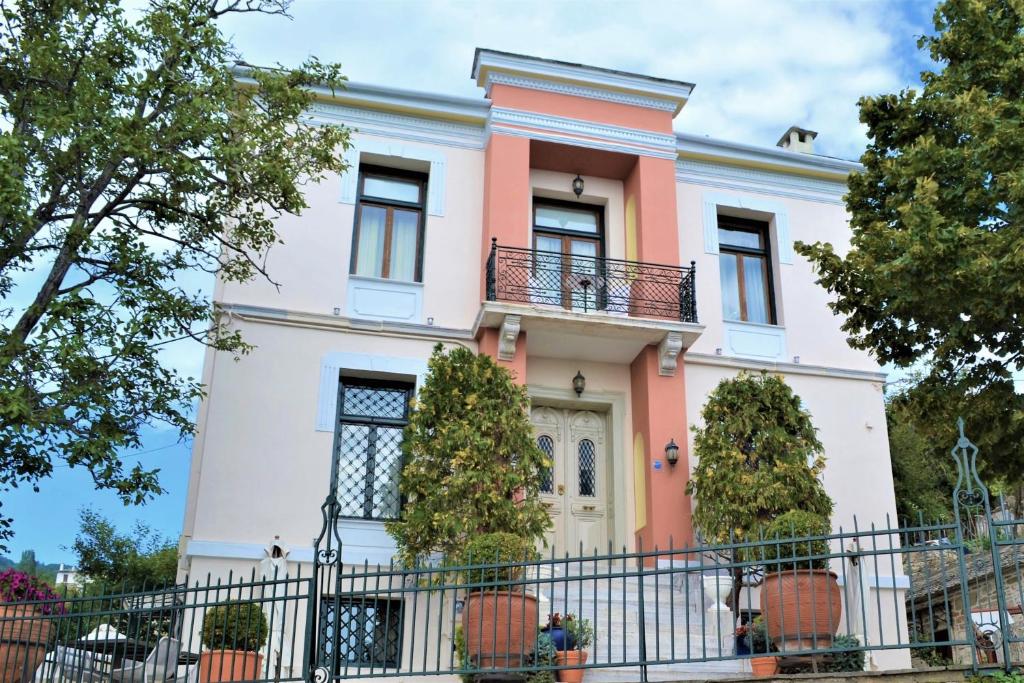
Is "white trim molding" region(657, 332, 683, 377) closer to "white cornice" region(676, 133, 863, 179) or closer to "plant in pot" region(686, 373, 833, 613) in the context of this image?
"plant in pot" region(686, 373, 833, 613)

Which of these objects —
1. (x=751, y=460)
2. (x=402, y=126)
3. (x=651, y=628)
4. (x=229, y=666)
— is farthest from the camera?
(x=402, y=126)

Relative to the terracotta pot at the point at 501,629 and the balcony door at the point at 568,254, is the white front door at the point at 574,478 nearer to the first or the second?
the balcony door at the point at 568,254

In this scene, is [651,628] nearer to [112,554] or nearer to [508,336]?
[508,336]

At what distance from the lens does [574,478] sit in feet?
44.2

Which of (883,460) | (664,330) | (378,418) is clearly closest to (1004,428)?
(883,460)

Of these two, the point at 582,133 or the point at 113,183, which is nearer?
the point at 113,183

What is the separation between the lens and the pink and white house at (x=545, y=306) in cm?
1220

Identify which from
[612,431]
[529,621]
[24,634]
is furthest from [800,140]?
[24,634]

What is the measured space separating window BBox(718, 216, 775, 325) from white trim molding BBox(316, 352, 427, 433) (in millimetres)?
4765

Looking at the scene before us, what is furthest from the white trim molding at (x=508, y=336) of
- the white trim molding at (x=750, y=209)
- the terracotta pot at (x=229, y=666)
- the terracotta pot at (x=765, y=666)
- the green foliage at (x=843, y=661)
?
the green foliage at (x=843, y=661)

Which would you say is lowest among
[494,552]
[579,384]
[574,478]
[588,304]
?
[494,552]

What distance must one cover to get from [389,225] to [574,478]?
4.39 meters

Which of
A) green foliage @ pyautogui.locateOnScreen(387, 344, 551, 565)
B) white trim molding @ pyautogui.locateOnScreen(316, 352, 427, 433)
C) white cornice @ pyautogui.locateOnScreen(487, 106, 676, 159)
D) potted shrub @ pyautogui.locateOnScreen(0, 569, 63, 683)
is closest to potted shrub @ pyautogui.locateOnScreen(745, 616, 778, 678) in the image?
green foliage @ pyautogui.locateOnScreen(387, 344, 551, 565)

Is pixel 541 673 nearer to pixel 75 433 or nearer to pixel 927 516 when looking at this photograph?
pixel 75 433
